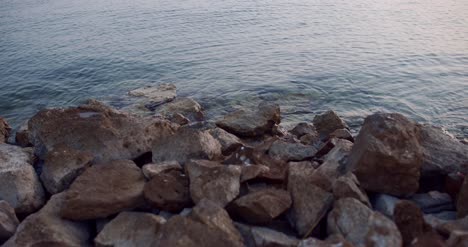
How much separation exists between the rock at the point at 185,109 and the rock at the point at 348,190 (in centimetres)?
757

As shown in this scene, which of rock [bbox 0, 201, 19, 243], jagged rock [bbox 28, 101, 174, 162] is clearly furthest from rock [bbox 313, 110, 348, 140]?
rock [bbox 0, 201, 19, 243]

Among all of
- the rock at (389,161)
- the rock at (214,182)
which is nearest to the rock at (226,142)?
the rock at (214,182)

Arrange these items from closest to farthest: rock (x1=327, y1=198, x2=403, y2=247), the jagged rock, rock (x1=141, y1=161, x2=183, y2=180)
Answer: rock (x1=327, y1=198, x2=403, y2=247) < rock (x1=141, y1=161, x2=183, y2=180) < the jagged rock

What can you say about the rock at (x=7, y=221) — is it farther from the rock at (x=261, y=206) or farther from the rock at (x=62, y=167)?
the rock at (x=261, y=206)

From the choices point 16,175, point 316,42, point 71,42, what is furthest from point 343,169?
point 71,42

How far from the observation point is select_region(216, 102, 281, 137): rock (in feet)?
32.9

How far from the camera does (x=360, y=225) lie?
16.0 ft

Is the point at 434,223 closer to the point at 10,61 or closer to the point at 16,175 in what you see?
the point at 16,175

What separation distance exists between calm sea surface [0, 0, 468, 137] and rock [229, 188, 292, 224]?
755cm

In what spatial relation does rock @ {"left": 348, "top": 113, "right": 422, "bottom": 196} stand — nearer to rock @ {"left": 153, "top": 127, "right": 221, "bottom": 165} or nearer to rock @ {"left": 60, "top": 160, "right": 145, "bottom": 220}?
rock @ {"left": 153, "top": 127, "right": 221, "bottom": 165}

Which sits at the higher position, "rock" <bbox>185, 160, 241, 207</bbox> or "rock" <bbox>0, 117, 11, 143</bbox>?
"rock" <bbox>185, 160, 241, 207</bbox>

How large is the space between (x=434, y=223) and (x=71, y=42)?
23.6 m

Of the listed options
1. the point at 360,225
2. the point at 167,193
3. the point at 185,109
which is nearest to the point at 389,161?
the point at 360,225

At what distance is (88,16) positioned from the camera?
32.8 metres
